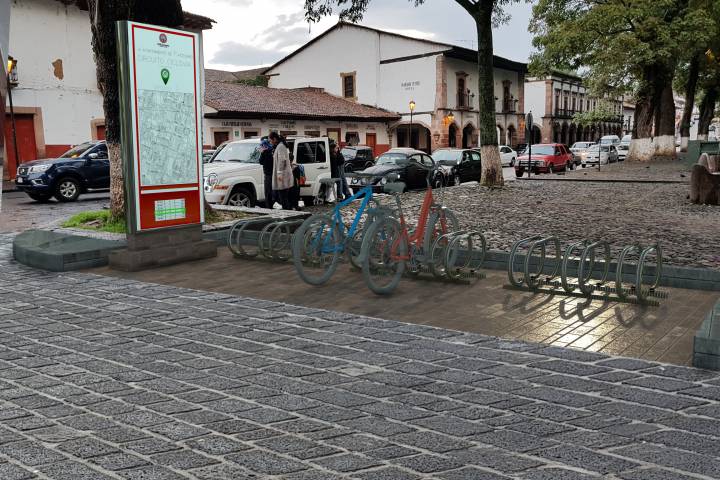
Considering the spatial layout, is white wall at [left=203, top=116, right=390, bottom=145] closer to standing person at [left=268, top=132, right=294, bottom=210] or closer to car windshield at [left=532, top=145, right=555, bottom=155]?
car windshield at [left=532, top=145, right=555, bottom=155]

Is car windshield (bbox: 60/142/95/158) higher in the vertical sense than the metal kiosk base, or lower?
higher

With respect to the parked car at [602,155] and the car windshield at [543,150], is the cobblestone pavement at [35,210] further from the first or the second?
the parked car at [602,155]

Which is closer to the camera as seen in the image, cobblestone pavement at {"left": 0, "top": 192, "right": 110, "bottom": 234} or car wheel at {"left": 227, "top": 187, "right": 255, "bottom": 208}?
cobblestone pavement at {"left": 0, "top": 192, "right": 110, "bottom": 234}

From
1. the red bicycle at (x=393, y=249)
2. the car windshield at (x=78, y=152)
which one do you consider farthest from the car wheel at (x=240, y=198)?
the red bicycle at (x=393, y=249)

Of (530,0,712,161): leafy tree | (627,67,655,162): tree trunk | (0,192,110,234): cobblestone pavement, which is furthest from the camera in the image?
(627,67,655,162): tree trunk

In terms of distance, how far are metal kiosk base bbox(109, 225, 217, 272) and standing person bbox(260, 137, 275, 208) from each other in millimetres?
5507

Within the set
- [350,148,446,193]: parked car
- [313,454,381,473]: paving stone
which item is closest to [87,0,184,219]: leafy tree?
[313,454,381,473]: paving stone

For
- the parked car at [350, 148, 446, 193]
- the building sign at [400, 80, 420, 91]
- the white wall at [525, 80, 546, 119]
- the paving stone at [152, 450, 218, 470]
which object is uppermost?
the white wall at [525, 80, 546, 119]

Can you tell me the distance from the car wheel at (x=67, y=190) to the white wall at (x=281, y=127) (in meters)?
15.1

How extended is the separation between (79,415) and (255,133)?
1376 inches

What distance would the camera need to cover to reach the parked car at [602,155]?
40591mm

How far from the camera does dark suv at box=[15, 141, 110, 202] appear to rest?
757 inches

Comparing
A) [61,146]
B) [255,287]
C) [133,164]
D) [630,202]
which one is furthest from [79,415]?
[61,146]

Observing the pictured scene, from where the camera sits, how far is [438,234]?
7.80 meters
